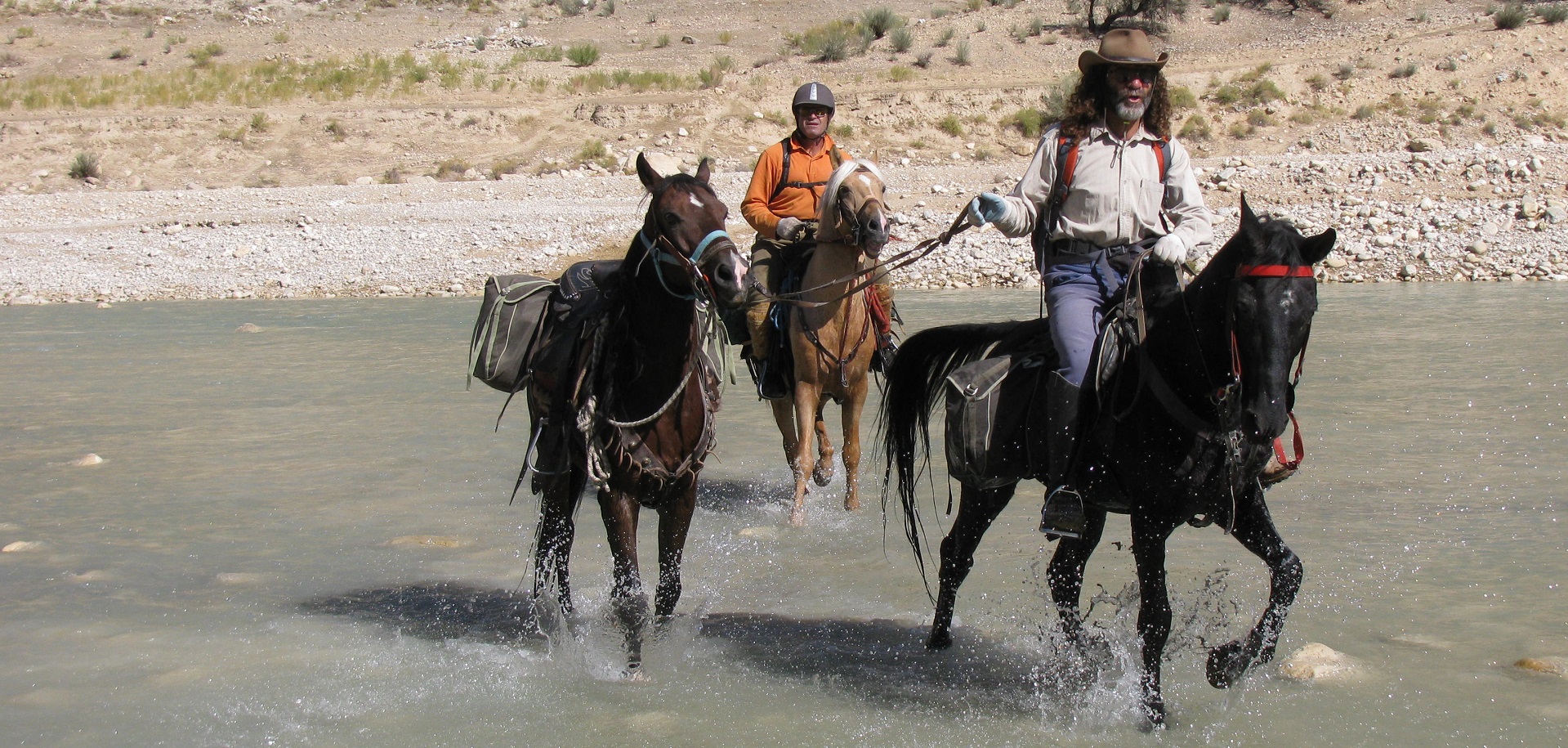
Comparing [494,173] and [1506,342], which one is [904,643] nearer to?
[1506,342]

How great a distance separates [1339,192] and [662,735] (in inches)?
758

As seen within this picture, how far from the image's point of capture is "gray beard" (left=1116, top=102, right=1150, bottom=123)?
15.8 feet

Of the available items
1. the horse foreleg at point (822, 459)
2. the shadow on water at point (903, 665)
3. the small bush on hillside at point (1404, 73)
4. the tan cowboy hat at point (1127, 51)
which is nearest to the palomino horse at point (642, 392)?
the shadow on water at point (903, 665)

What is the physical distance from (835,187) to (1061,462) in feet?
9.20

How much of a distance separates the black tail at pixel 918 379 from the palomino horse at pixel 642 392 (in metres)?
0.80

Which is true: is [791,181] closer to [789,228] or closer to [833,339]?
[789,228]

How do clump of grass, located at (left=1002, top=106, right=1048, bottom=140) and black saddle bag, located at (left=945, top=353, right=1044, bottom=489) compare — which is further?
clump of grass, located at (left=1002, top=106, right=1048, bottom=140)

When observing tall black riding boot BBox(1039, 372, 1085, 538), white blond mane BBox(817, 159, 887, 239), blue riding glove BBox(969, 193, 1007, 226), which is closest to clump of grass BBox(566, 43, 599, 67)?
white blond mane BBox(817, 159, 887, 239)

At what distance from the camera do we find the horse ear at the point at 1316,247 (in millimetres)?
3836

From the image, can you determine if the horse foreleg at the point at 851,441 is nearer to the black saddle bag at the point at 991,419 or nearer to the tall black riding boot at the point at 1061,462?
the black saddle bag at the point at 991,419

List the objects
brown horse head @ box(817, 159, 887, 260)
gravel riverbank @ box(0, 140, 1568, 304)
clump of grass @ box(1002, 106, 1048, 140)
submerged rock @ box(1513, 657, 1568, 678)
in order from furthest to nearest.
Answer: clump of grass @ box(1002, 106, 1048, 140)
gravel riverbank @ box(0, 140, 1568, 304)
brown horse head @ box(817, 159, 887, 260)
submerged rock @ box(1513, 657, 1568, 678)

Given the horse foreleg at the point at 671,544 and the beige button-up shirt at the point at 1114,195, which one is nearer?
the beige button-up shirt at the point at 1114,195

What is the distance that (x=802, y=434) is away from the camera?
7.71 metres

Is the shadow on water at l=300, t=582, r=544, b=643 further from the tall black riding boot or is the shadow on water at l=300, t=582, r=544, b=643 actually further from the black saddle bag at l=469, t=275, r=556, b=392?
the tall black riding boot
